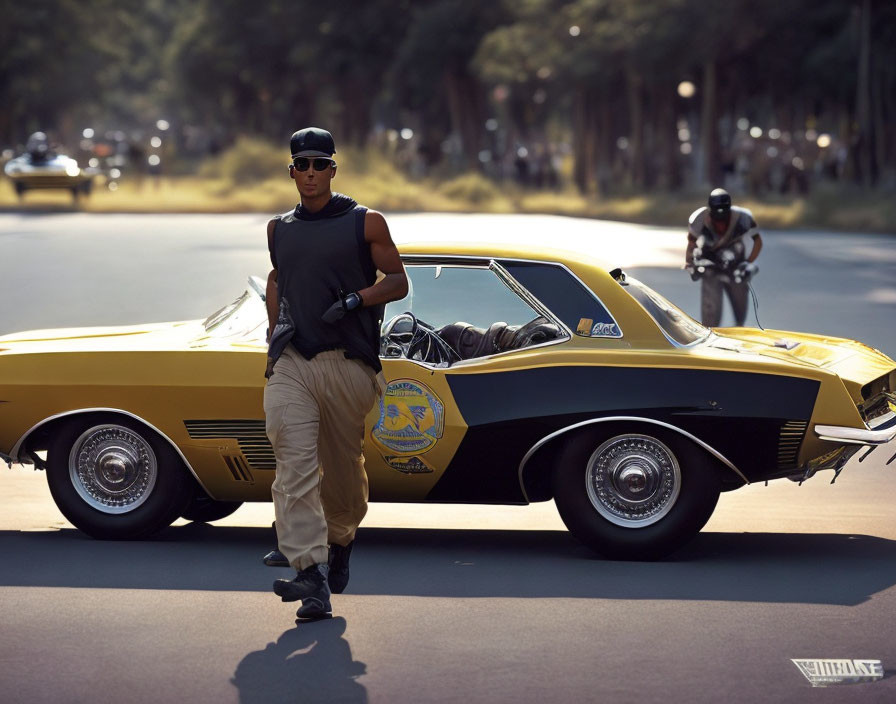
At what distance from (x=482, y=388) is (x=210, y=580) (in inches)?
53.8

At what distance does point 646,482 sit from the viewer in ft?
24.6

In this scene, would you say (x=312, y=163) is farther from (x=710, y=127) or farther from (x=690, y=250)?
(x=710, y=127)

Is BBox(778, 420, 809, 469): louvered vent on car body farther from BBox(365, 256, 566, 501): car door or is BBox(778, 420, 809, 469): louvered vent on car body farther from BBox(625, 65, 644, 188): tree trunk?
BBox(625, 65, 644, 188): tree trunk

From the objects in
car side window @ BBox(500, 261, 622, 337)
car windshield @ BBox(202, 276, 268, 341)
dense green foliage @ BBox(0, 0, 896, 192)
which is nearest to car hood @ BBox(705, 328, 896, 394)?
car side window @ BBox(500, 261, 622, 337)

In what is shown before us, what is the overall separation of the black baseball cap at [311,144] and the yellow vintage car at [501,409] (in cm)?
130

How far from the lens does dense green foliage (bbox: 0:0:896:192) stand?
51.2 meters

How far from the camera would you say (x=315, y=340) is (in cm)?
646

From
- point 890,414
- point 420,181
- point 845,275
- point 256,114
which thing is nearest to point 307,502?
point 890,414

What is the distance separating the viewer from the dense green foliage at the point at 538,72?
51188 millimetres

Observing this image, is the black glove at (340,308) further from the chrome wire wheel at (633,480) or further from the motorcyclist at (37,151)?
the motorcyclist at (37,151)

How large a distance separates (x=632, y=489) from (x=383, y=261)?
5.43 feet

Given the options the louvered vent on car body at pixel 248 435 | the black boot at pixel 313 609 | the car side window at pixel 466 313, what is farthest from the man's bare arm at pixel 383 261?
the louvered vent on car body at pixel 248 435

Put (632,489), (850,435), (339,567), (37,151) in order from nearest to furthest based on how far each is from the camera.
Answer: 1. (339,567)
2. (850,435)
3. (632,489)
4. (37,151)

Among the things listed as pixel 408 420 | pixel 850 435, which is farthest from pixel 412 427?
pixel 850 435
